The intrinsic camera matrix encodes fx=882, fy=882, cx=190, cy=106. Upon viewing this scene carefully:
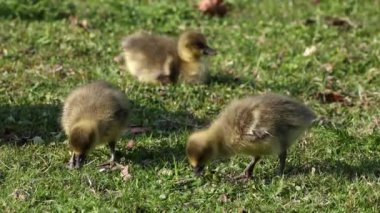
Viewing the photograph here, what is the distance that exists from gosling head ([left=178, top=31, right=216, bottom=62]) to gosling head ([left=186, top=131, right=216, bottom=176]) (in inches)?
99.5

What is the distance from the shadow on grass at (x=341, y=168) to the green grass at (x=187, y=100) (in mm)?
13

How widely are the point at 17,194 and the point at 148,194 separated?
0.80 metres

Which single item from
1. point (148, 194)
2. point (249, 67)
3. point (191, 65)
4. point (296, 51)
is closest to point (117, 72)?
point (191, 65)

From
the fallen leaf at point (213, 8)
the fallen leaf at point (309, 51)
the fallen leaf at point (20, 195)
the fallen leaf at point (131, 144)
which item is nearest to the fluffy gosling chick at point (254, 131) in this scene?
the fallen leaf at point (131, 144)

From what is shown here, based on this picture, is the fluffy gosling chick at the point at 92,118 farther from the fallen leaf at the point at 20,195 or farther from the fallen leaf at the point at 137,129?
the fallen leaf at the point at 137,129

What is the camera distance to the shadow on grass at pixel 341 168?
5.88 m

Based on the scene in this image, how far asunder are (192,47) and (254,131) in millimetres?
2669

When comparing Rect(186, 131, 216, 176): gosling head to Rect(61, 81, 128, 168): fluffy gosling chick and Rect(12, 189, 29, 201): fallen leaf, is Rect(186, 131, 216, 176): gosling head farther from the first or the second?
Rect(12, 189, 29, 201): fallen leaf

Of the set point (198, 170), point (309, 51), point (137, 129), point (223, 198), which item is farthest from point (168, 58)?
point (223, 198)

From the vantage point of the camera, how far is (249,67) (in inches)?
337

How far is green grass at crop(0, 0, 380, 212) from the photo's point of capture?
5484 millimetres

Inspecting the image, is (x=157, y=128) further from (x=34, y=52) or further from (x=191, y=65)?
(x=34, y=52)

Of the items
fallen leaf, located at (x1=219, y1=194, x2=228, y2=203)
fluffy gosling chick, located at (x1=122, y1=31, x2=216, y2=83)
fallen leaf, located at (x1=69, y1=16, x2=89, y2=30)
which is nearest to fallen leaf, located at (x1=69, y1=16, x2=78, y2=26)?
fallen leaf, located at (x1=69, y1=16, x2=89, y2=30)

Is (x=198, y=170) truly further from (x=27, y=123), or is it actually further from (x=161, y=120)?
(x=27, y=123)
